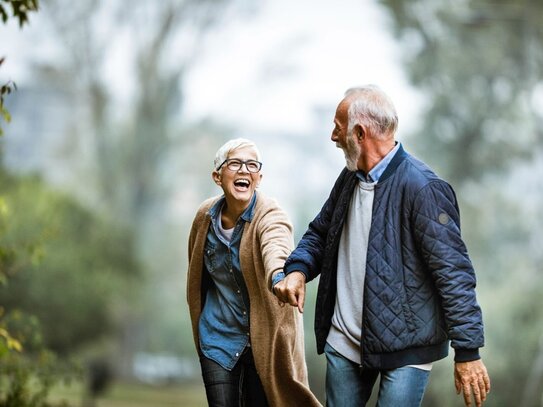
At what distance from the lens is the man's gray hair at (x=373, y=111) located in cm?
369

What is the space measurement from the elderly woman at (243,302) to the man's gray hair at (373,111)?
655 mm

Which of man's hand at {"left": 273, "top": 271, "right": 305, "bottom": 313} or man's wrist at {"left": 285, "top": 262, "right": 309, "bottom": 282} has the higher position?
man's wrist at {"left": 285, "top": 262, "right": 309, "bottom": 282}

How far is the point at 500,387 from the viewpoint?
20734mm

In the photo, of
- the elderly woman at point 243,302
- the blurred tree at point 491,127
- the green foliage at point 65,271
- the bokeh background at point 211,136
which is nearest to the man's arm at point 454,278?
the elderly woman at point 243,302

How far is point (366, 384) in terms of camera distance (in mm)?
3771

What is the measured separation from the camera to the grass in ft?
75.1

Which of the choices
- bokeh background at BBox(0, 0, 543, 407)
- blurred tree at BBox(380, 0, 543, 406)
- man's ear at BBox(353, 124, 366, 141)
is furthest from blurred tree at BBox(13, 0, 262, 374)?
man's ear at BBox(353, 124, 366, 141)

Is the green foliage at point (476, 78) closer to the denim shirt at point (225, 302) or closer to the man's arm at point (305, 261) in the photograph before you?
the denim shirt at point (225, 302)

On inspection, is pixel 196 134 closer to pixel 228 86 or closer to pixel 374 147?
pixel 228 86

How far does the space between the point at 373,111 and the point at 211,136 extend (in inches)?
850

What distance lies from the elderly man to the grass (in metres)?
19.3

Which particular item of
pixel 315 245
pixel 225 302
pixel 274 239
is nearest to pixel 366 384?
pixel 315 245

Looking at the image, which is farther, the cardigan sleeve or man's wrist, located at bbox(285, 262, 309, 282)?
the cardigan sleeve

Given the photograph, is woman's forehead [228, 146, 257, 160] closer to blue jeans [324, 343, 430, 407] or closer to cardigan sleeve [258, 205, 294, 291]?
cardigan sleeve [258, 205, 294, 291]
